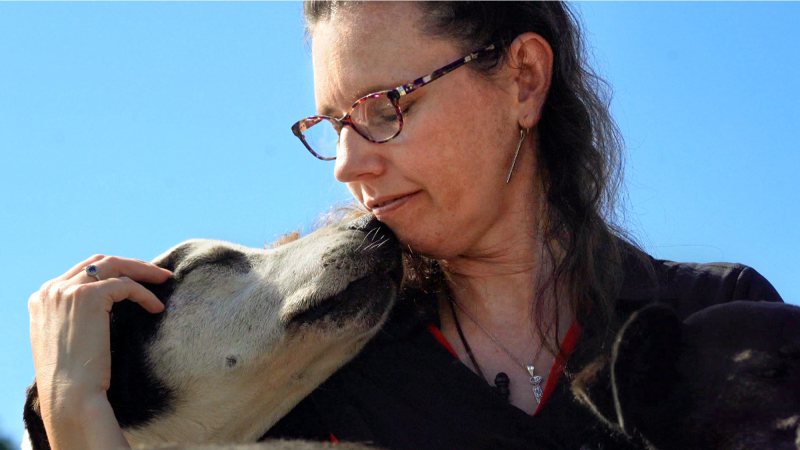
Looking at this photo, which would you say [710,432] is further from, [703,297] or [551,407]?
[703,297]

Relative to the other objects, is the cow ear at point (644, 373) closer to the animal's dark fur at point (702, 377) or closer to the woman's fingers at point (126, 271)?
the animal's dark fur at point (702, 377)

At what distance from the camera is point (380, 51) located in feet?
8.98

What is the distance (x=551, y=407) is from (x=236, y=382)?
1165 millimetres

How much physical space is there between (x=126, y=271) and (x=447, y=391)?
1.27 metres

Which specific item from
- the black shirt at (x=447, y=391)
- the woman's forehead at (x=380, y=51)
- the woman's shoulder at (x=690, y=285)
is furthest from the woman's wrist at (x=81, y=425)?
the woman's shoulder at (x=690, y=285)

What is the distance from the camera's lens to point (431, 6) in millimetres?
2785

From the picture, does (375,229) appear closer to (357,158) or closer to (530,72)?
(357,158)

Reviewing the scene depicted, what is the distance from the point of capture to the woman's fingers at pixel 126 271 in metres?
2.86

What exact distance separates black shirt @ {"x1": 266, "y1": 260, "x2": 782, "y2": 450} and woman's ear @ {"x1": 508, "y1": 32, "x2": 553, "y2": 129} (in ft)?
2.25

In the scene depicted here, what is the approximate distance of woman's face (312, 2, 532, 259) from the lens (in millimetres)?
2717

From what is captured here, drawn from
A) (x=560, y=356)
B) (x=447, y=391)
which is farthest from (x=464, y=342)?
(x=560, y=356)

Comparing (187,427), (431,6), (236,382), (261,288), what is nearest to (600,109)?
(431,6)

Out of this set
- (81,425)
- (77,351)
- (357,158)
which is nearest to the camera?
(81,425)

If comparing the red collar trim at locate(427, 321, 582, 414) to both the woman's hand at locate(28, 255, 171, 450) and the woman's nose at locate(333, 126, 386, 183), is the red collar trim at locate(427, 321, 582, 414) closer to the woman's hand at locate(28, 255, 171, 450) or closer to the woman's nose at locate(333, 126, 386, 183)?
the woman's nose at locate(333, 126, 386, 183)
